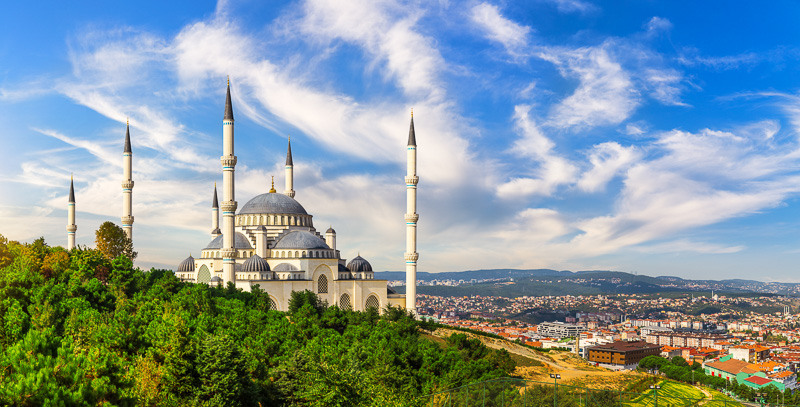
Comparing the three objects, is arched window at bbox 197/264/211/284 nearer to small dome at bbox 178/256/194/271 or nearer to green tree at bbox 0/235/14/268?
small dome at bbox 178/256/194/271

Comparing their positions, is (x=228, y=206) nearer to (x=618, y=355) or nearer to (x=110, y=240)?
(x=110, y=240)

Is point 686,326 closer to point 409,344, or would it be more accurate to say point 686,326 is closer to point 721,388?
point 721,388

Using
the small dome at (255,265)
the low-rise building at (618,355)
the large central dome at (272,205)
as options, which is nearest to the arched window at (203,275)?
the small dome at (255,265)

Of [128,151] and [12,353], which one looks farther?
[128,151]

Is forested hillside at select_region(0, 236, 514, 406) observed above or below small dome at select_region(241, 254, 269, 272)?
below

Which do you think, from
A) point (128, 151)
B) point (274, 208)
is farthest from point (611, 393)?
point (128, 151)

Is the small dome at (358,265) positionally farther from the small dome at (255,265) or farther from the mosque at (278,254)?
the small dome at (255,265)

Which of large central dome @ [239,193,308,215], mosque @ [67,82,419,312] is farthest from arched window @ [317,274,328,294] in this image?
large central dome @ [239,193,308,215]
